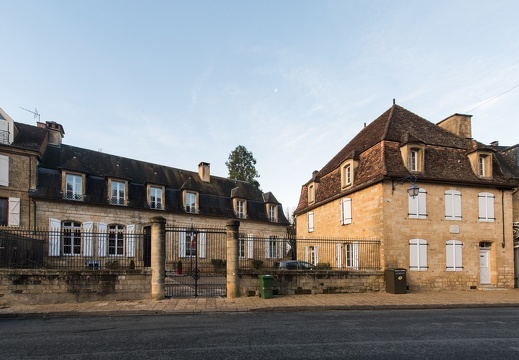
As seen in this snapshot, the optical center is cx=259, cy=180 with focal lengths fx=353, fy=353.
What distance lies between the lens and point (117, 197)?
2408cm

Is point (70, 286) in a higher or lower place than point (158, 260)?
lower

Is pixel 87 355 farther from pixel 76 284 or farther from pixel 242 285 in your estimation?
pixel 242 285

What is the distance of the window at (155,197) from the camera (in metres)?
25.6

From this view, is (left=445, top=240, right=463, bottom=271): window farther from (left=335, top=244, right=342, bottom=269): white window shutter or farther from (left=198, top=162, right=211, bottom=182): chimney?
(left=198, top=162, right=211, bottom=182): chimney

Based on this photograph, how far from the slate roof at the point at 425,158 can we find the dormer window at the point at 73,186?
1590 cm

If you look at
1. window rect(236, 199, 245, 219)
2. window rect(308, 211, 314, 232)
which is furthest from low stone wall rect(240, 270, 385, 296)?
window rect(236, 199, 245, 219)

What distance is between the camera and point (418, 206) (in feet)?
53.5

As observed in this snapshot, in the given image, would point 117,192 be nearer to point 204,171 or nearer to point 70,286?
point 204,171

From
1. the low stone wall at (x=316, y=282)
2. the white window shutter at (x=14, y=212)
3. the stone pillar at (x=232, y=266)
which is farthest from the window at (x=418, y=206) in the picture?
the white window shutter at (x=14, y=212)

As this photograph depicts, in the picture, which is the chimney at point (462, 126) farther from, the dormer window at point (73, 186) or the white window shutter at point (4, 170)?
the white window shutter at point (4, 170)

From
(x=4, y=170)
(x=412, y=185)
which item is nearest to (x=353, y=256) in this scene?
(x=412, y=185)

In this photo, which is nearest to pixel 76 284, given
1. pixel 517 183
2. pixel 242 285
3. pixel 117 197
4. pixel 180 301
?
pixel 180 301

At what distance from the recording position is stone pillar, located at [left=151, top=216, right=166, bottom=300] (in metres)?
12.4

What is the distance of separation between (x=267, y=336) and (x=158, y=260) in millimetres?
6361
